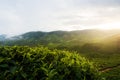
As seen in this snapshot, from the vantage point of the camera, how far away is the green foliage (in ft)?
31.8

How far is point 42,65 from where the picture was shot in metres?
10.0

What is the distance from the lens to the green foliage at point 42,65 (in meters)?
9.69

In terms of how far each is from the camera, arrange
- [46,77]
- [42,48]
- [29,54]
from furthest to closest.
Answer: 1. [42,48]
2. [29,54]
3. [46,77]

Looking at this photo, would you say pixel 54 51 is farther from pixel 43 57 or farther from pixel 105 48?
pixel 105 48

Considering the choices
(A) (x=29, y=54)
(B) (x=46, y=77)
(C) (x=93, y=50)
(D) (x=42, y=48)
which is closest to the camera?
(B) (x=46, y=77)

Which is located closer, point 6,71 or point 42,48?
point 6,71

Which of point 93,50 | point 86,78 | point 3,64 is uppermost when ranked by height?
point 3,64

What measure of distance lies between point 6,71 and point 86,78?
310cm

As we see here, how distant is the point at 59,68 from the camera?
10086 millimetres

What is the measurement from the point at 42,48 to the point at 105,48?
597ft

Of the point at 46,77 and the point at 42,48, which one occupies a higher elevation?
the point at 42,48

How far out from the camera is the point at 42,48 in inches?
448

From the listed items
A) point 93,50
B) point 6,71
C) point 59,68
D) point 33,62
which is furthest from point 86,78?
point 93,50

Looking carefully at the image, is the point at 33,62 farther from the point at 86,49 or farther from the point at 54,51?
the point at 86,49
